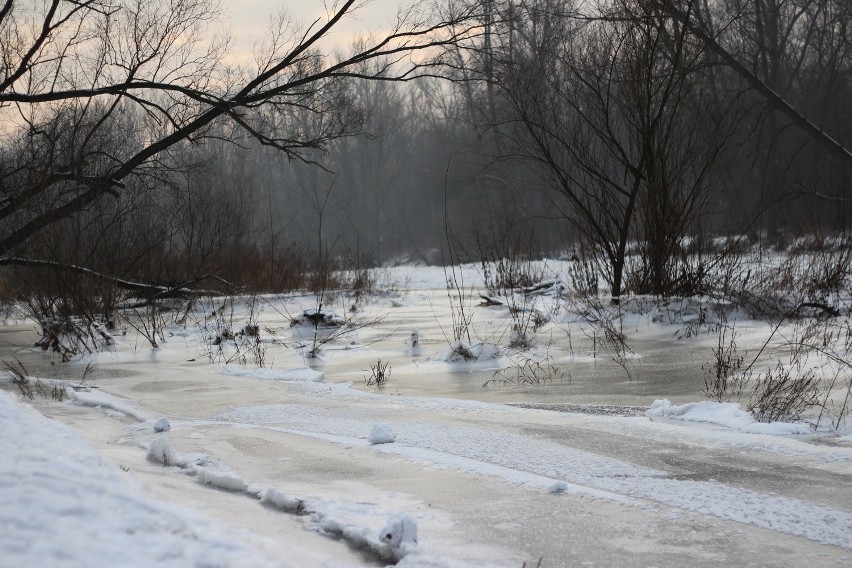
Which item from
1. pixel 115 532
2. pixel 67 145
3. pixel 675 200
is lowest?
pixel 115 532

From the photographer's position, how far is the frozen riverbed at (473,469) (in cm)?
250

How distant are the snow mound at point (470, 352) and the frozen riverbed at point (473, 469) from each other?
1.83ft

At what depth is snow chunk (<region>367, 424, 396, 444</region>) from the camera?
4023 millimetres

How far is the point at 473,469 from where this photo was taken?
3500mm

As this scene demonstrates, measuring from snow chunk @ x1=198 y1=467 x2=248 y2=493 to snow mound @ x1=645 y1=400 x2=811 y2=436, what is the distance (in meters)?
2.29

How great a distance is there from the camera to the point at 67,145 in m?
10.7

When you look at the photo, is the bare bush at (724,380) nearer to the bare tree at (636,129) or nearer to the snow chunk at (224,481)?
the snow chunk at (224,481)

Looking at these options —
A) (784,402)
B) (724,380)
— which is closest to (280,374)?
(724,380)

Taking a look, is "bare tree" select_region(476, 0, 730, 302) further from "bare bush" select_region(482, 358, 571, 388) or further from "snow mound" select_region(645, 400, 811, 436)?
"snow mound" select_region(645, 400, 811, 436)

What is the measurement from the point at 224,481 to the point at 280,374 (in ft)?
11.3

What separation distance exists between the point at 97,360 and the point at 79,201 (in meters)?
2.68

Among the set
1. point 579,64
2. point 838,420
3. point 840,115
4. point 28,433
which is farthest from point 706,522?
point 840,115

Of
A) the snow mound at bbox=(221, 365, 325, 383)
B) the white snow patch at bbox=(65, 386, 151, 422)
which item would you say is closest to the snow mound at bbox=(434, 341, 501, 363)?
the snow mound at bbox=(221, 365, 325, 383)

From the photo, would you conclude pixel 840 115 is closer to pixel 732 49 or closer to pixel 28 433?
pixel 732 49
